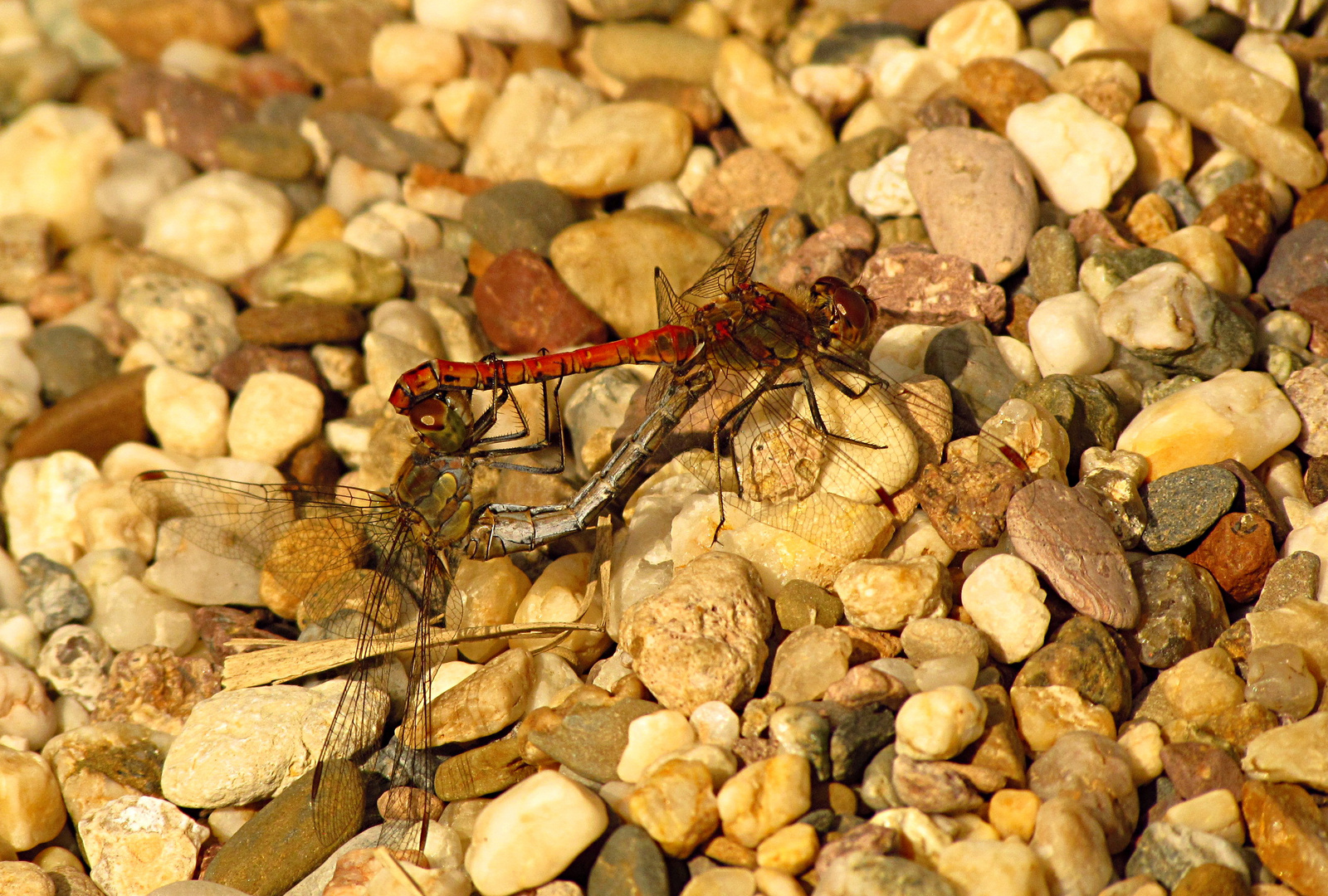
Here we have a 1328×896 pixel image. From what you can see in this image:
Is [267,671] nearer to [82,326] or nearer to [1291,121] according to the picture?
[82,326]

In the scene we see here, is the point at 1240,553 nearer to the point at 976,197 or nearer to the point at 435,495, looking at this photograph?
the point at 976,197

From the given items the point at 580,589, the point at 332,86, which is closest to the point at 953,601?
the point at 580,589

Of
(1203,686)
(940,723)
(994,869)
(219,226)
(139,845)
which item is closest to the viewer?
(994,869)

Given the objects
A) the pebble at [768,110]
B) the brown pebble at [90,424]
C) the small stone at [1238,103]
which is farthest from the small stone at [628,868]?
the small stone at [1238,103]

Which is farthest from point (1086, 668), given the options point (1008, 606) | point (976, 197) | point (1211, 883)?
point (976, 197)

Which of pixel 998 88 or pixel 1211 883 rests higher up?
pixel 998 88

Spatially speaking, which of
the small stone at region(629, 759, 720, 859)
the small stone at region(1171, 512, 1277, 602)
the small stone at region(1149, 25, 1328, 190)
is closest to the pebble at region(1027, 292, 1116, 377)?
the small stone at region(1171, 512, 1277, 602)
